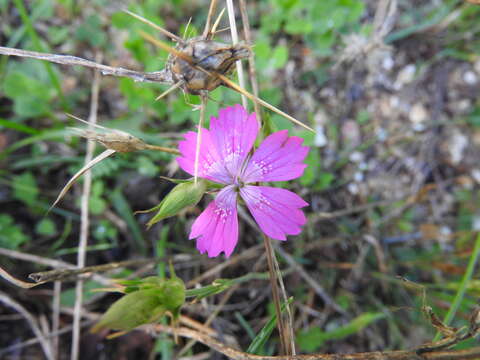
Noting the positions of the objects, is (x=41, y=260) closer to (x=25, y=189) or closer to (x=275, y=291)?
(x=25, y=189)

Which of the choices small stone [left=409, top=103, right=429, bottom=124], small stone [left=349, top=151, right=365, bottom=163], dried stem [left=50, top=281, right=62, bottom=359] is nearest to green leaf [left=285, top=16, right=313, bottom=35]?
small stone [left=349, top=151, right=365, bottom=163]

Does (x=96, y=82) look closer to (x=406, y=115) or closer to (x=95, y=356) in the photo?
(x=95, y=356)

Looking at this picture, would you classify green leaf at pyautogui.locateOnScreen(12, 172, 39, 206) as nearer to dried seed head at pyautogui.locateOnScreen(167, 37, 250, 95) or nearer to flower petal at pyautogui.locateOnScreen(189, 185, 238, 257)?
flower petal at pyautogui.locateOnScreen(189, 185, 238, 257)

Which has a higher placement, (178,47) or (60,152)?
(178,47)

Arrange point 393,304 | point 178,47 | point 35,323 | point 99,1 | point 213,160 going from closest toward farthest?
point 178,47, point 213,160, point 35,323, point 393,304, point 99,1

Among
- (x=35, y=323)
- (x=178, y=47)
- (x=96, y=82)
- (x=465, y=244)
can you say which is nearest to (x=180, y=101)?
(x=96, y=82)

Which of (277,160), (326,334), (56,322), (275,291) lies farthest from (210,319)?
(56,322)
